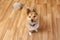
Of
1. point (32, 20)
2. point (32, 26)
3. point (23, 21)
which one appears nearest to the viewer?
point (32, 20)

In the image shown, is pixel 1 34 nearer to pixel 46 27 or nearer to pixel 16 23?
pixel 16 23

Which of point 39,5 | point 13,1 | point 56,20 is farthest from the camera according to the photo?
point 13,1

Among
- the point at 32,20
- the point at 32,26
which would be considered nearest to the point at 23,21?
the point at 32,26

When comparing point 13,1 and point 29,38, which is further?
point 13,1

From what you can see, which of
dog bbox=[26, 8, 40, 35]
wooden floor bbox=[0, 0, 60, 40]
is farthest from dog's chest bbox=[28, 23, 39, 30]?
wooden floor bbox=[0, 0, 60, 40]

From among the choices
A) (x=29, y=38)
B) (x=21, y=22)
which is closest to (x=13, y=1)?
(x=21, y=22)

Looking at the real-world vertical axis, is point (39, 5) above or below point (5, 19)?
above

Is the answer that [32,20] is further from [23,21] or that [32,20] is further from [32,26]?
[23,21]

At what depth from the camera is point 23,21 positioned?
2271 mm

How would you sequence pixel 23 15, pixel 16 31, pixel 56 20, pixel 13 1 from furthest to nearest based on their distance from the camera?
pixel 13 1 → pixel 23 15 → pixel 56 20 → pixel 16 31

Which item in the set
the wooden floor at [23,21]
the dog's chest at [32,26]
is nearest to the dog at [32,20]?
the dog's chest at [32,26]

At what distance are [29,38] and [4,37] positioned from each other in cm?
43

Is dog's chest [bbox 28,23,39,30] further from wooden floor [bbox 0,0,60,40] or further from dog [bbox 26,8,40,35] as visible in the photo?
wooden floor [bbox 0,0,60,40]

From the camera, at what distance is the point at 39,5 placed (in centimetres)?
267
